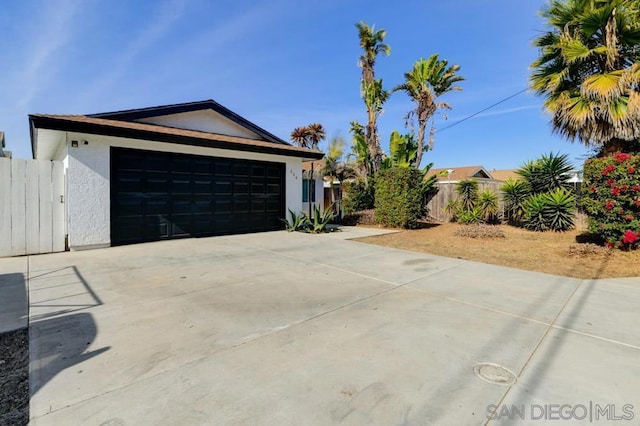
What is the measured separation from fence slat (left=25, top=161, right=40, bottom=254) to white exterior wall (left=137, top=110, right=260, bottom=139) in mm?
3296

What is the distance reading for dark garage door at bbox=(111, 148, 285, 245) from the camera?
8.30m

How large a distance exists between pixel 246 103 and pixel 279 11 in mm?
7335

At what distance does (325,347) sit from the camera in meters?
2.91

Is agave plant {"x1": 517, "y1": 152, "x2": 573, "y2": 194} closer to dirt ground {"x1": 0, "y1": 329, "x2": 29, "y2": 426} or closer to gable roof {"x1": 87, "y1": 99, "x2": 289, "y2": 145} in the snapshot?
gable roof {"x1": 87, "y1": 99, "x2": 289, "y2": 145}

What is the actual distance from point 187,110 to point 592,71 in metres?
12.3

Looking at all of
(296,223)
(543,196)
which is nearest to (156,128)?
(296,223)

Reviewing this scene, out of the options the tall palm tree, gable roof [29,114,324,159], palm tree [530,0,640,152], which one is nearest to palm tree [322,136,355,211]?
the tall palm tree

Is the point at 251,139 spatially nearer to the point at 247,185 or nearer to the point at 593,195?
the point at 247,185

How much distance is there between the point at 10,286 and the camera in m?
4.69

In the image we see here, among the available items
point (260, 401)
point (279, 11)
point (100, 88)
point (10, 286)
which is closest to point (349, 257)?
point (260, 401)

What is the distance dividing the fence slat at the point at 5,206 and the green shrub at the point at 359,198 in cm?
1244

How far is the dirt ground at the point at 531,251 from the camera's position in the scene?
643cm

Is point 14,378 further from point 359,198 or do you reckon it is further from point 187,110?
point 359,198

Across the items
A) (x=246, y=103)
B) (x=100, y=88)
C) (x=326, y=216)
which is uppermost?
(x=246, y=103)
